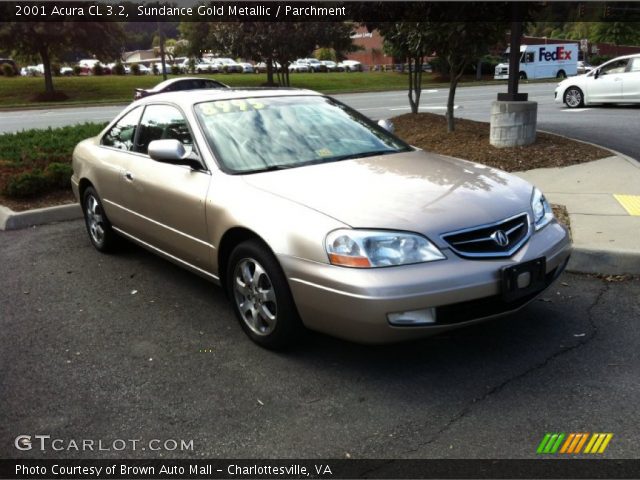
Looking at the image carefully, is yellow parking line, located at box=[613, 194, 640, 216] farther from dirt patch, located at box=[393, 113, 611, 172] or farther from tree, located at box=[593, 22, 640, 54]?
tree, located at box=[593, 22, 640, 54]

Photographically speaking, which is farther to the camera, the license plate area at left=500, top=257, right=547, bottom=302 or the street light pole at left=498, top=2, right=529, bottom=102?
the street light pole at left=498, top=2, right=529, bottom=102

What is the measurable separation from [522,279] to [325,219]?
112 centimetres

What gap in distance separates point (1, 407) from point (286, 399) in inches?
59.6

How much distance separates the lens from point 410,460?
2.73m

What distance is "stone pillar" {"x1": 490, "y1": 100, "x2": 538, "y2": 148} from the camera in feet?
30.0

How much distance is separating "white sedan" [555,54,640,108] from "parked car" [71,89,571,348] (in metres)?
15.2

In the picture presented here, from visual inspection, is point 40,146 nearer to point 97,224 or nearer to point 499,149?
point 97,224

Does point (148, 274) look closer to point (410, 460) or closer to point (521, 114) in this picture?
point (410, 460)

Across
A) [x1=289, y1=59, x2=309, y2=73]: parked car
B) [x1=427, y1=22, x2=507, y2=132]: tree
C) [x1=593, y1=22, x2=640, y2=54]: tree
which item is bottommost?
[x1=427, y1=22, x2=507, y2=132]: tree

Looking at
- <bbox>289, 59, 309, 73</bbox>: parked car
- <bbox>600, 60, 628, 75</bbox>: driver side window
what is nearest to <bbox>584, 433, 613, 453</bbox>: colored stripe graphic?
<bbox>600, 60, 628, 75</bbox>: driver side window

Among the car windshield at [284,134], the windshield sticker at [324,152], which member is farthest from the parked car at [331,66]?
the windshield sticker at [324,152]

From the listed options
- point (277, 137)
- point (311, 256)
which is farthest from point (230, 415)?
point (277, 137)

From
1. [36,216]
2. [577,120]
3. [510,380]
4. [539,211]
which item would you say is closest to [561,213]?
[539,211]

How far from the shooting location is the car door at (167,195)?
4.18m
